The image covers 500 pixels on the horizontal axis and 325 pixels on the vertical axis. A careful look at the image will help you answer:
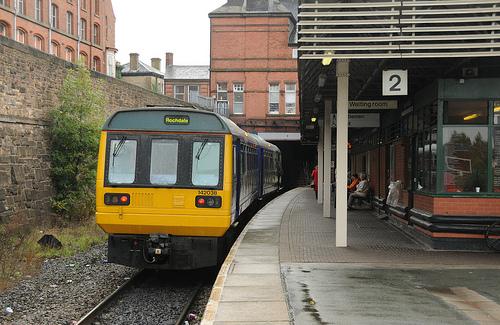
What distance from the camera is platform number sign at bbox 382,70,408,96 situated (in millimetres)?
9727

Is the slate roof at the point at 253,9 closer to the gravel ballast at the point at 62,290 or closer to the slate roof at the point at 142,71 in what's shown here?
the slate roof at the point at 142,71

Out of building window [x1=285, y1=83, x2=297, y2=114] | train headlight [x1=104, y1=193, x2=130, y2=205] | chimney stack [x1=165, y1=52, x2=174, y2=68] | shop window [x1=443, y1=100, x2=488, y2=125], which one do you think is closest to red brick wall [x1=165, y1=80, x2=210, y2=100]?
chimney stack [x1=165, y1=52, x2=174, y2=68]

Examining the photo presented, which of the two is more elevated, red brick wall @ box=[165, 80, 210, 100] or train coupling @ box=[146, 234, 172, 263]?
red brick wall @ box=[165, 80, 210, 100]

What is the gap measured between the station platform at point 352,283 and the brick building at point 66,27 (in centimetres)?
3215

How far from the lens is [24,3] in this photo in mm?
40500

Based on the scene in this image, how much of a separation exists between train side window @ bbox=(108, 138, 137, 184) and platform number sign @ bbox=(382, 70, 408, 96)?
168 inches

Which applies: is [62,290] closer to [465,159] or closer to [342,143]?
[342,143]

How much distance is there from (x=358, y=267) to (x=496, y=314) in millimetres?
2771

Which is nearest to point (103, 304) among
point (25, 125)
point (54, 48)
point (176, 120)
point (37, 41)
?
point (176, 120)

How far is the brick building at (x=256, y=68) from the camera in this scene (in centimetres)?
4175

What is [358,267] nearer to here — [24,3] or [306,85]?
[306,85]

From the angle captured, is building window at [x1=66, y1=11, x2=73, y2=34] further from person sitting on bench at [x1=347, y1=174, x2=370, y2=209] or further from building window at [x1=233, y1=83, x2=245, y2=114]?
person sitting on bench at [x1=347, y1=174, x2=370, y2=209]

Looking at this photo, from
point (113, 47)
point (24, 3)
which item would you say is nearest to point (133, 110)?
point (24, 3)

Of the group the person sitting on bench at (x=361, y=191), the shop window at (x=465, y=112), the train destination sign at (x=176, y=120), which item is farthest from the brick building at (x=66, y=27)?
the shop window at (x=465, y=112)
